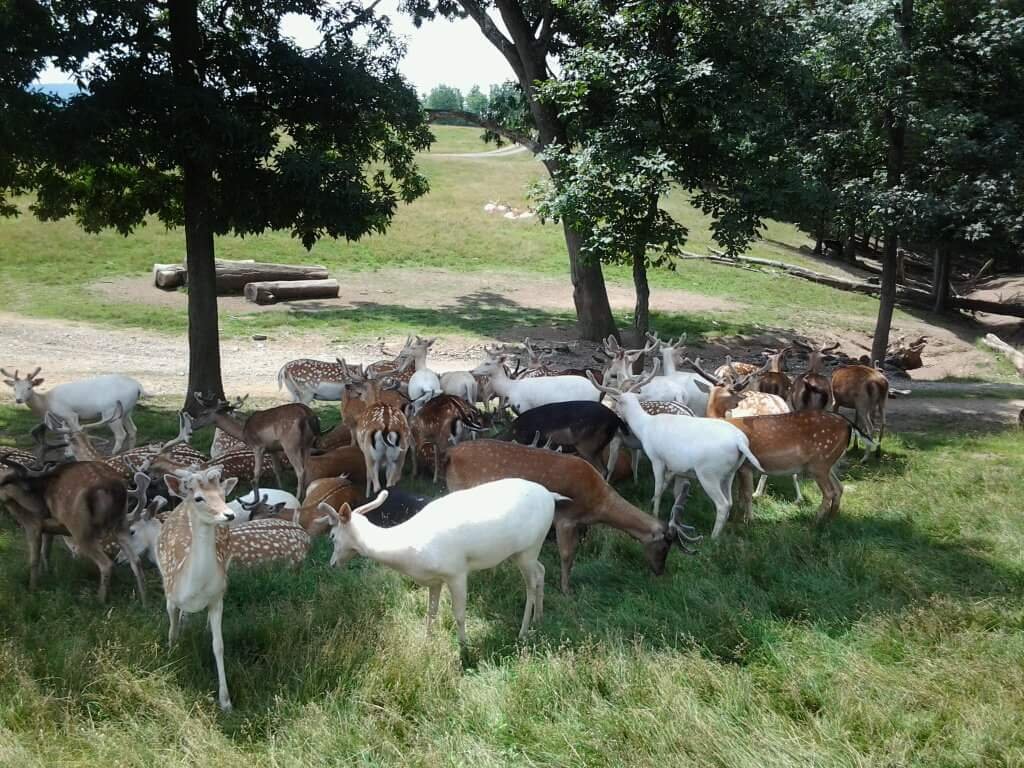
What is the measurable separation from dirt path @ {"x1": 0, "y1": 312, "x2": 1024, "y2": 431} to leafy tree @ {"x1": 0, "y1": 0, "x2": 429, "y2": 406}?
279 cm

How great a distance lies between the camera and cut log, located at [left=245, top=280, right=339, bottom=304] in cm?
2036

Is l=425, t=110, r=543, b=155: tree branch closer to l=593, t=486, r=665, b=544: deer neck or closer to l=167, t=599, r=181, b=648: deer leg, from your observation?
l=593, t=486, r=665, b=544: deer neck

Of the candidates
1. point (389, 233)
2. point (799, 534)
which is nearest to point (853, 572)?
point (799, 534)

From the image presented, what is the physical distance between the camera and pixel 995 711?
4.51 m

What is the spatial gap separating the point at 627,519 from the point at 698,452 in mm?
1221

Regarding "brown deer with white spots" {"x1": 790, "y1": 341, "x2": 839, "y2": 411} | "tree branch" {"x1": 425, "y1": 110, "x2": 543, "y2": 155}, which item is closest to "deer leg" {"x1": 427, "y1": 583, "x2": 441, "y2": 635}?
"brown deer with white spots" {"x1": 790, "y1": 341, "x2": 839, "y2": 411}

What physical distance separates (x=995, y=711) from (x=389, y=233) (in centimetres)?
2566

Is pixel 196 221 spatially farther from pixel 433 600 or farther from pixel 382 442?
pixel 433 600

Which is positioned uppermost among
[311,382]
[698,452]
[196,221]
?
[196,221]

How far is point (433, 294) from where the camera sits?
73.6 feet

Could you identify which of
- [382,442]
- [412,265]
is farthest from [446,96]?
[382,442]

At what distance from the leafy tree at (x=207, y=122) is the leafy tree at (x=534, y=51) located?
15.4 ft

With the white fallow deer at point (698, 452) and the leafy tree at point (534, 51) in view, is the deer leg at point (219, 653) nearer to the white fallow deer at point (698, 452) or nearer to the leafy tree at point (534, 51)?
the white fallow deer at point (698, 452)

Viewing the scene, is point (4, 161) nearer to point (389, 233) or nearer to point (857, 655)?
point (857, 655)
